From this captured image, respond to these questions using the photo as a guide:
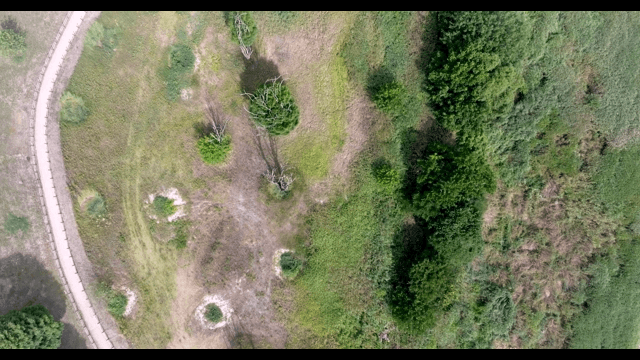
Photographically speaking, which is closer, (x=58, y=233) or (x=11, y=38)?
(x=11, y=38)

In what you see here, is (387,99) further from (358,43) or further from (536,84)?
(536,84)

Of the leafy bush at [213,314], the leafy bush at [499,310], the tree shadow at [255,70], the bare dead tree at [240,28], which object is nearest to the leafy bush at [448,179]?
the leafy bush at [499,310]

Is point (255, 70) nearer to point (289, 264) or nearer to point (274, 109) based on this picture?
point (274, 109)

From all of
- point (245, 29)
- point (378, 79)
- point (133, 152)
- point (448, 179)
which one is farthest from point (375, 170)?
point (133, 152)

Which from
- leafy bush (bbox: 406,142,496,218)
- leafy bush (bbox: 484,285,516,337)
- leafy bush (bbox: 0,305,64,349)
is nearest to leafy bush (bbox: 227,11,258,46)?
leafy bush (bbox: 406,142,496,218)

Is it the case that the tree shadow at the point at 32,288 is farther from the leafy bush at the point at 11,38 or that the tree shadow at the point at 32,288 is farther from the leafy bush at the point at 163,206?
the leafy bush at the point at 11,38

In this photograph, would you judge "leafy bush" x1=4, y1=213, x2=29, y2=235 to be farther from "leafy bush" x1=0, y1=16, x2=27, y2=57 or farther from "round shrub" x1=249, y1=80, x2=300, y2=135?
"round shrub" x1=249, y1=80, x2=300, y2=135

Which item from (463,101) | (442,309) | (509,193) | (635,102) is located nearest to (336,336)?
(442,309)
